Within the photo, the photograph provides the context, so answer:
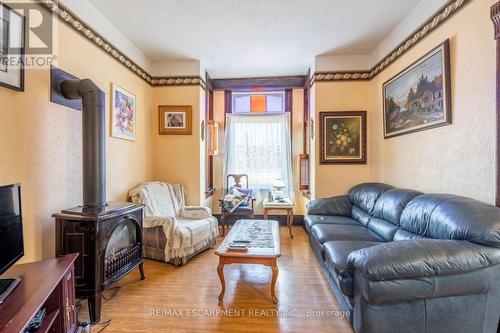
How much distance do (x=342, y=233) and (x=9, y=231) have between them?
2683 mm

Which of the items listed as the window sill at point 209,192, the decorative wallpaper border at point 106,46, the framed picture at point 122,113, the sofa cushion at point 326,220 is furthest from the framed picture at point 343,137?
the framed picture at point 122,113

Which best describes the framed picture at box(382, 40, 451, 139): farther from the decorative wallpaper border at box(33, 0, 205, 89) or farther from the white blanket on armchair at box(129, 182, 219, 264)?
the decorative wallpaper border at box(33, 0, 205, 89)

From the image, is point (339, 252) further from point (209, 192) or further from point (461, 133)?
point (209, 192)

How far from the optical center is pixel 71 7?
228cm

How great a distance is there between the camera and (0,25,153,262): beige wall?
174 cm

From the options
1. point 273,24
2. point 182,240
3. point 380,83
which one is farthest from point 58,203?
point 380,83

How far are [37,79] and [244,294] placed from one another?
2598 millimetres

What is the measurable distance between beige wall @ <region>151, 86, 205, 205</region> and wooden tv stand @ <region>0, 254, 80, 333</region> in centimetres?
242

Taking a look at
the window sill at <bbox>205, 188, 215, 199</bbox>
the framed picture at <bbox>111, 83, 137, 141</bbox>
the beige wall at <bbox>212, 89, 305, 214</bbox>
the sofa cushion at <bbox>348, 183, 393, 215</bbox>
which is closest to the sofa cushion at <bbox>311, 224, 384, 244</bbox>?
the sofa cushion at <bbox>348, 183, 393, 215</bbox>

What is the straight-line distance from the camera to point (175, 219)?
115 inches

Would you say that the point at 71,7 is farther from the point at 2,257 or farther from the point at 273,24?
the point at 2,257

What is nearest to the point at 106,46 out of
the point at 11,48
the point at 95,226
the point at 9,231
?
the point at 11,48

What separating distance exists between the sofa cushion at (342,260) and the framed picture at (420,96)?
56.3 inches

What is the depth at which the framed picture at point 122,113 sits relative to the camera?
2944mm
